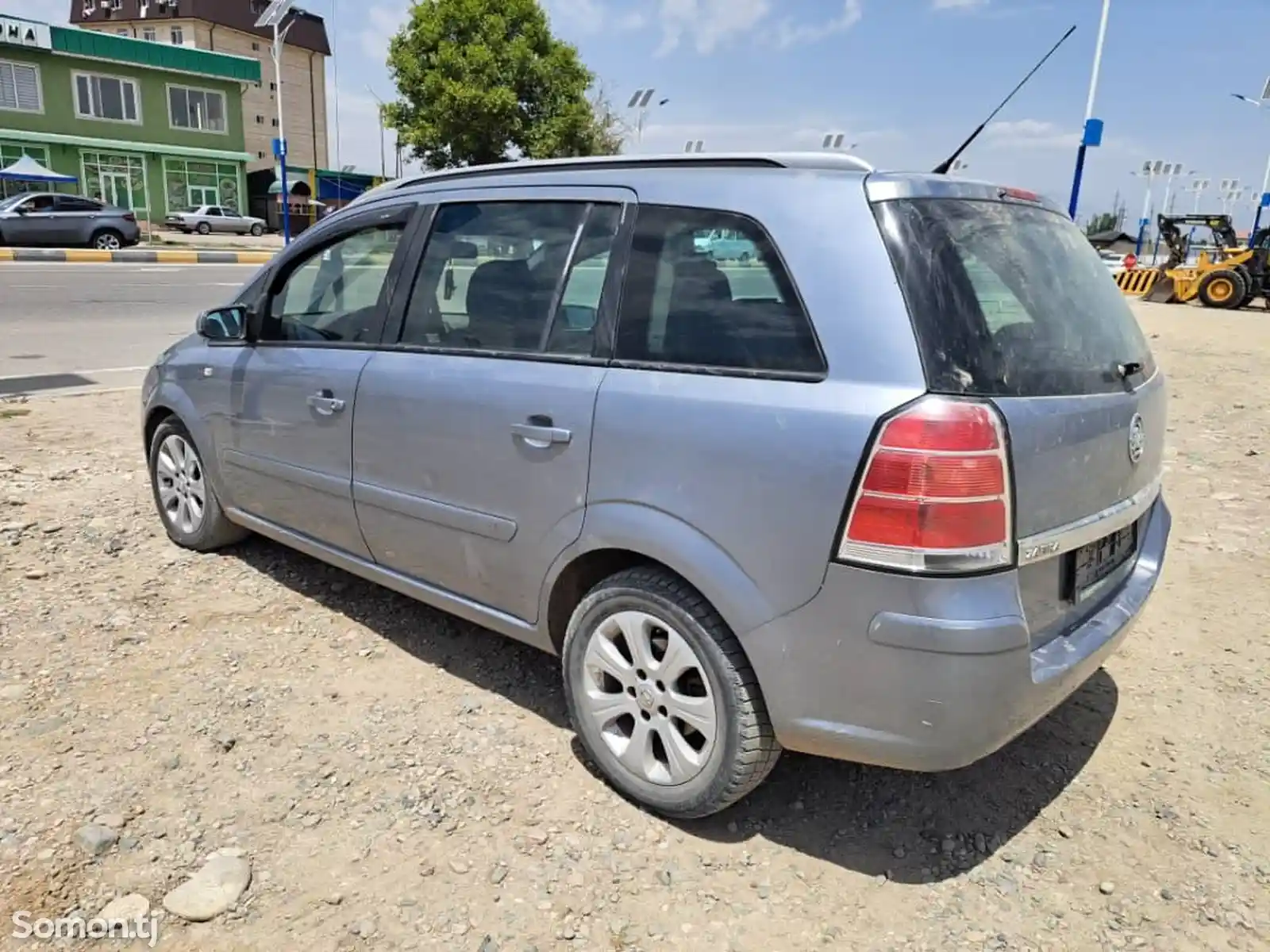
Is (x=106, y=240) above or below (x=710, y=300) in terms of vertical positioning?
above

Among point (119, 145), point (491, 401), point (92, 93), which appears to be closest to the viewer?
point (491, 401)

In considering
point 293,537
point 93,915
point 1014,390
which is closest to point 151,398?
Answer: point 293,537

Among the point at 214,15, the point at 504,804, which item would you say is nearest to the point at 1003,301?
the point at 504,804

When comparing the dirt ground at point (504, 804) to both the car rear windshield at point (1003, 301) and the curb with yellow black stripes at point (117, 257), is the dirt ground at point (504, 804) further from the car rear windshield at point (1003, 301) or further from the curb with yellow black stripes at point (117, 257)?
the curb with yellow black stripes at point (117, 257)

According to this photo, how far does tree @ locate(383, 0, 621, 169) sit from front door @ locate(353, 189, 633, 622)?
3177 centimetres

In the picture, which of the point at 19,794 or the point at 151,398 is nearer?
the point at 19,794

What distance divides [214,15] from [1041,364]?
253ft

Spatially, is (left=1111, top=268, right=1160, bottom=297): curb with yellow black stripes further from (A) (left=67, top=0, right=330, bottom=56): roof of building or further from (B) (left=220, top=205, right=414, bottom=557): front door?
(A) (left=67, top=0, right=330, bottom=56): roof of building

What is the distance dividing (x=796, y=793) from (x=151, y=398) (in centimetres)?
356

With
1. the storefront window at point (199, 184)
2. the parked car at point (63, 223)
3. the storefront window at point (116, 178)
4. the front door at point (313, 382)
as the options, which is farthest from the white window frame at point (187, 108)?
the front door at point (313, 382)

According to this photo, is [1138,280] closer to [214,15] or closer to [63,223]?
[63,223]

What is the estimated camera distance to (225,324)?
157 inches

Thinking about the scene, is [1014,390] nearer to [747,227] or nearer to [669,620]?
[747,227]

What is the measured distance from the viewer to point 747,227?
7.96 feet
